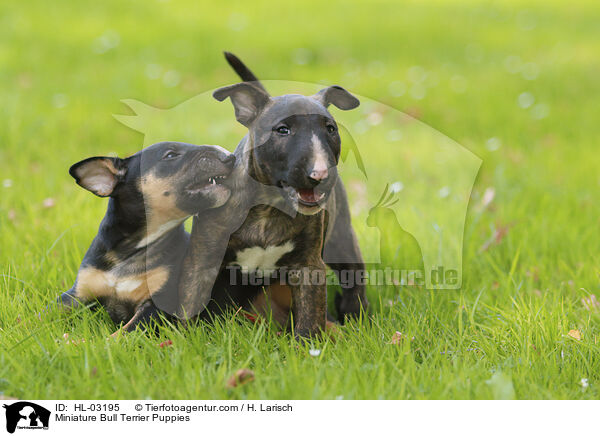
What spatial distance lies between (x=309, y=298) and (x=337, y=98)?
1.11 meters

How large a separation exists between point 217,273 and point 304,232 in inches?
21.4

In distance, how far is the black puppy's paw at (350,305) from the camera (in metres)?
3.92

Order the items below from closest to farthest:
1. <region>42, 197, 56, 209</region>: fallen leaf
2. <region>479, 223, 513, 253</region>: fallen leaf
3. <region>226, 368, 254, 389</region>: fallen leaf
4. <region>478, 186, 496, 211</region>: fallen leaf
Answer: <region>226, 368, 254, 389</region>: fallen leaf, <region>479, 223, 513, 253</region>: fallen leaf, <region>42, 197, 56, 209</region>: fallen leaf, <region>478, 186, 496, 211</region>: fallen leaf

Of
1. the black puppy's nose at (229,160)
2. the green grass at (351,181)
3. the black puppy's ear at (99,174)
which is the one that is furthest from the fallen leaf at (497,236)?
the black puppy's ear at (99,174)

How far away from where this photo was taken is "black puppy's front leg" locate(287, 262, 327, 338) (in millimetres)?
3359

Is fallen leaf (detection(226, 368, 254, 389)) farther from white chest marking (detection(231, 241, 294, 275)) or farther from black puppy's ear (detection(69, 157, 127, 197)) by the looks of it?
black puppy's ear (detection(69, 157, 127, 197))

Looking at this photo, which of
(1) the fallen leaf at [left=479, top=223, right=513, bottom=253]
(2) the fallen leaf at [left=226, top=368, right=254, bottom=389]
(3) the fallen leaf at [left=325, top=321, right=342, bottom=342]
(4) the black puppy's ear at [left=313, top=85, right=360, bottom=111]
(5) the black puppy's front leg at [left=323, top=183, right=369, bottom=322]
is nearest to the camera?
(2) the fallen leaf at [left=226, top=368, right=254, bottom=389]

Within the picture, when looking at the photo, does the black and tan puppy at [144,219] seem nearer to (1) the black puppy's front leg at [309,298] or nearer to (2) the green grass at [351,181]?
(2) the green grass at [351,181]

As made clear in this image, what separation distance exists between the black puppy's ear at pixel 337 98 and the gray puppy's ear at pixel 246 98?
294mm

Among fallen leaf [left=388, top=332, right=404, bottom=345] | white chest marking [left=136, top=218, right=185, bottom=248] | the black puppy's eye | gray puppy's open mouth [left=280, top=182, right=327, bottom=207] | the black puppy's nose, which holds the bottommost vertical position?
fallen leaf [left=388, top=332, right=404, bottom=345]

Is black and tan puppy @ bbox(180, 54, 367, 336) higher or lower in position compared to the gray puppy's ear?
lower

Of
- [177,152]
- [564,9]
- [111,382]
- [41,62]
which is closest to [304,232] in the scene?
[177,152]
